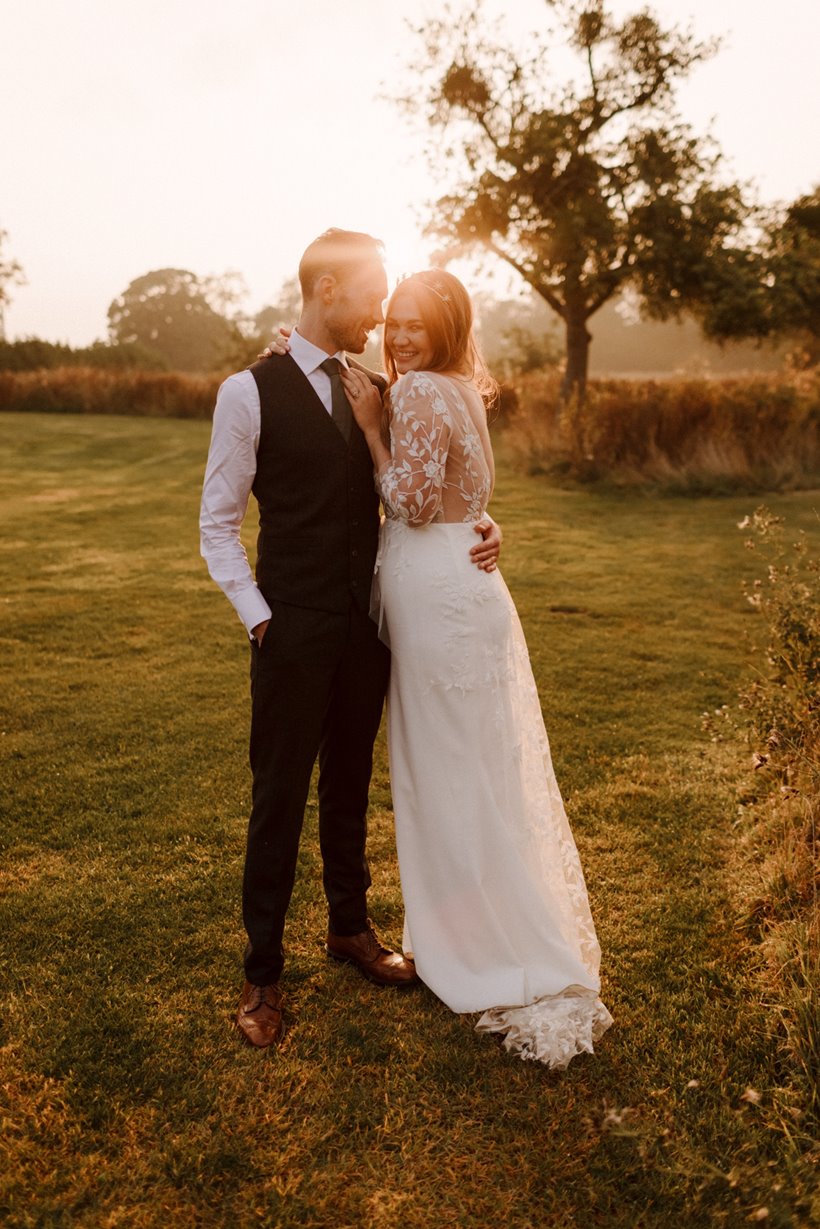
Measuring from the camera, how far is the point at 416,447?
260 centimetres

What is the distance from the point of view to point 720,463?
13695mm

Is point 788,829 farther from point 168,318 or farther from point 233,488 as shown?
point 168,318

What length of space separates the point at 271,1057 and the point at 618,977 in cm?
125

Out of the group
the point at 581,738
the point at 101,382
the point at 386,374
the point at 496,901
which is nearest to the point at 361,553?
the point at 386,374

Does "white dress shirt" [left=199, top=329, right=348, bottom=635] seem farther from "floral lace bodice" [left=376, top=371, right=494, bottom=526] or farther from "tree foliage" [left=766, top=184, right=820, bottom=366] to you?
"tree foliage" [left=766, top=184, right=820, bottom=366]

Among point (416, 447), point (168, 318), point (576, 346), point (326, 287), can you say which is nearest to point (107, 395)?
point (576, 346)

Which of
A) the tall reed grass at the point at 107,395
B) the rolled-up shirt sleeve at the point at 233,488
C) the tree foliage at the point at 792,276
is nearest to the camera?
the rolled-up shirt sleeve at the point at 233,488

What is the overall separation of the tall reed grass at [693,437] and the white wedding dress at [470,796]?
11.5 metres

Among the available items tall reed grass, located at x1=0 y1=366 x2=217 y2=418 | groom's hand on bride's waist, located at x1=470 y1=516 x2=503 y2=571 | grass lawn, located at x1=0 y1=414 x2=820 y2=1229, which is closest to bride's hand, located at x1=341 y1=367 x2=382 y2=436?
groom's hand on bride's waist, located at x1=470 y1=516 x2=503 y2=571

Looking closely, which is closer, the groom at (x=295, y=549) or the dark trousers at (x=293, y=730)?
the groom at (x=295, y=549)

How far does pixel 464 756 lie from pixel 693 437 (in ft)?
41.1

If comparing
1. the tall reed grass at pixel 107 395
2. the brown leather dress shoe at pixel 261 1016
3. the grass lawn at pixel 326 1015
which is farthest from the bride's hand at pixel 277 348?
the tall reed grass at pixel 107 395

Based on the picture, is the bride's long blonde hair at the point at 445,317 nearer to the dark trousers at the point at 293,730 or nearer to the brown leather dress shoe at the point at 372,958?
the dark trousers at the point at 293,730

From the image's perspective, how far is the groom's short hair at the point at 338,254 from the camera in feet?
8.59
